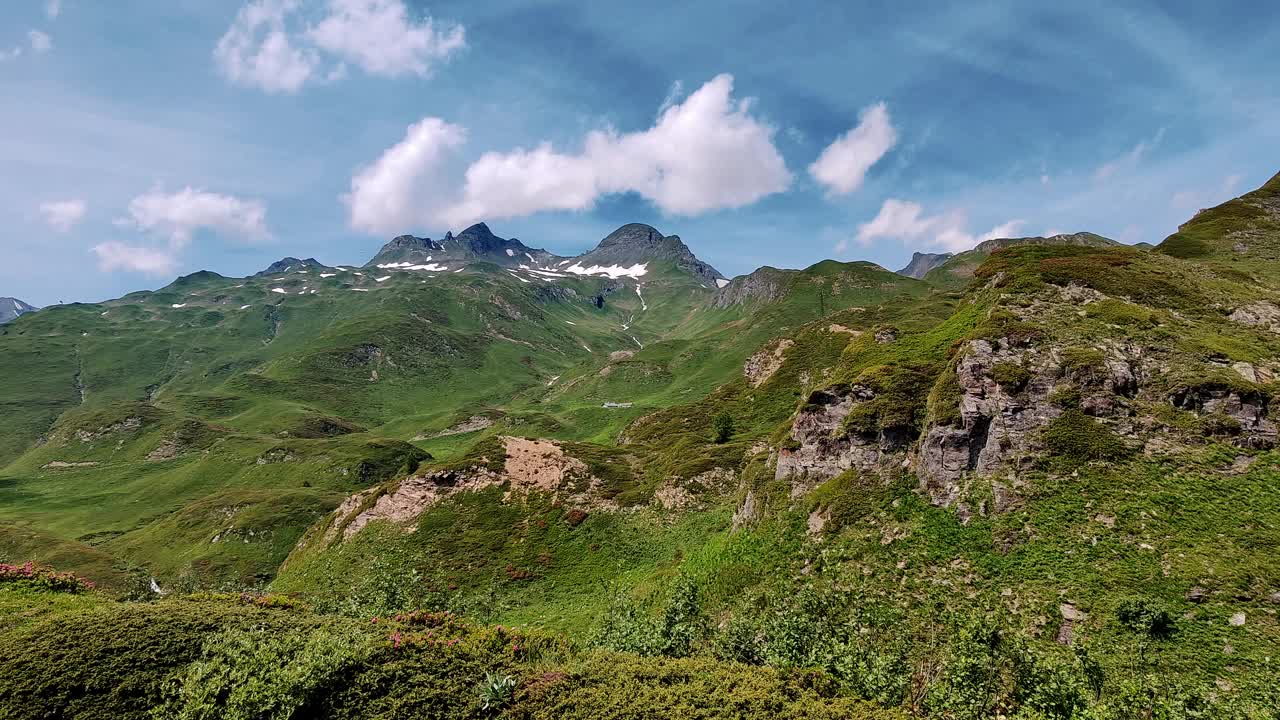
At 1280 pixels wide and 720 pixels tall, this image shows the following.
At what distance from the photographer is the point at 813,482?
4750cm

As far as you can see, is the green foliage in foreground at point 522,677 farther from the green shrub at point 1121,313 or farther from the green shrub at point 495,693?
the green shrub at point 1121,313

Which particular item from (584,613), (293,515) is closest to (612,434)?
(293,515)

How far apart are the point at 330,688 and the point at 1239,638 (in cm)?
4278

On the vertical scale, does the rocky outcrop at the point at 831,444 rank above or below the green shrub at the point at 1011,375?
below

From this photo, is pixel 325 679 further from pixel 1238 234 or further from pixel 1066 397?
pixel 1238 234

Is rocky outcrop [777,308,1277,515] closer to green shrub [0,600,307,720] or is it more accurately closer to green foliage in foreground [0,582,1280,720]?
green foliage in foreground [0,582,1280,720]

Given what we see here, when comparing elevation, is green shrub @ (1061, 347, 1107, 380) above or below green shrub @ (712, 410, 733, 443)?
above

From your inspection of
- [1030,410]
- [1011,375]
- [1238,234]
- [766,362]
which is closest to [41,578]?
[1030,410]

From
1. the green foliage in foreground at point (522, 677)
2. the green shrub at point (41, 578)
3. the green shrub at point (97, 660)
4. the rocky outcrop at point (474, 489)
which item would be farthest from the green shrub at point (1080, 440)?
the green shrub at point (41, 578)

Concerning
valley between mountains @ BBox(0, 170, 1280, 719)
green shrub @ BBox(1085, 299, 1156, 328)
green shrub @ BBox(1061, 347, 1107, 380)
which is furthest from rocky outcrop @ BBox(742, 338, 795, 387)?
green shrub @ BBox(1061, 347, 1107, 380)

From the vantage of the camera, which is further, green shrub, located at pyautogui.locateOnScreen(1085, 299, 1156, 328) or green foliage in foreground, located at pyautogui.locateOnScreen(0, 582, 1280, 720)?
green shrub, located at pyautogui.locateOnScreen(1085, 299, 1156, 328)

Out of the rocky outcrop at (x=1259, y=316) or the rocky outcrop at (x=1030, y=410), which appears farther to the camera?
the rocky outcrop at (x=1259, y=316)

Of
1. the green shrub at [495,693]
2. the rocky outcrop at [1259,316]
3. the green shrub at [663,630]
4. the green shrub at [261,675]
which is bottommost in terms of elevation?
the green shrub at [663,630]

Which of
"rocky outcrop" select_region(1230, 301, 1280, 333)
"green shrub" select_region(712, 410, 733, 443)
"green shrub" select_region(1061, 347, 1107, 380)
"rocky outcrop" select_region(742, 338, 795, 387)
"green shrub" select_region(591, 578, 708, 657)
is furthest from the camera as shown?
"rocky outcrop" select_region(742, 338, 795, 387)
